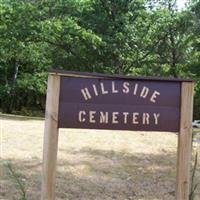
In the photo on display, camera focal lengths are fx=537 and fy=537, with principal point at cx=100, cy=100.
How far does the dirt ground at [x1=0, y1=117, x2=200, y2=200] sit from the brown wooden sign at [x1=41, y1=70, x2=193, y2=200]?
1.51 metres

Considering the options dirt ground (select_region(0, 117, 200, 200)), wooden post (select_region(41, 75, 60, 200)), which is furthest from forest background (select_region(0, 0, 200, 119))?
wooden post (select_region(41, 75, 60, 200))

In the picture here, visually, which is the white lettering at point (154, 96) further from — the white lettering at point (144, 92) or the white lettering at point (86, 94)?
the white lettering at point (86, 94)

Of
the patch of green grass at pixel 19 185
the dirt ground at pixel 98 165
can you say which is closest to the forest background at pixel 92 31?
the dirt ground at pixel 98 165

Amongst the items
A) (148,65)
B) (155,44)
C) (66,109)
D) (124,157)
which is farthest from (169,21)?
(66,109)

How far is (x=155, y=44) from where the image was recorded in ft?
64.0

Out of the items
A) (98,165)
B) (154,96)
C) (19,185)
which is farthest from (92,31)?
(154,96)

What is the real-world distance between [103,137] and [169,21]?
9960mm

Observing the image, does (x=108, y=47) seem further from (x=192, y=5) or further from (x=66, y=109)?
(x=66, y=109)

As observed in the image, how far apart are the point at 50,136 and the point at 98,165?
10.1ft

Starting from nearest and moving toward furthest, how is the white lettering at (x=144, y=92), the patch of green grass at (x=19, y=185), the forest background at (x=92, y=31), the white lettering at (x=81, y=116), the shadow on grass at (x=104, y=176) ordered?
the white lettering at (x=81, y=116), the white lettering at (x=144, y=92), the patch of green grass at (x=19, y=185), the shadow on grass at (x=104, y=176), the forest background at (x=92, y=31)

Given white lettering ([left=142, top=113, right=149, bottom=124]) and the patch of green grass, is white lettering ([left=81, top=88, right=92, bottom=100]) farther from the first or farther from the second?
the patch of green grass

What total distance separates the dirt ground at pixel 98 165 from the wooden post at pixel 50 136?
1248 mm

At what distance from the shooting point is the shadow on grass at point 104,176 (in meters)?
5.67

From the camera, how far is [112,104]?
3.98 meters
